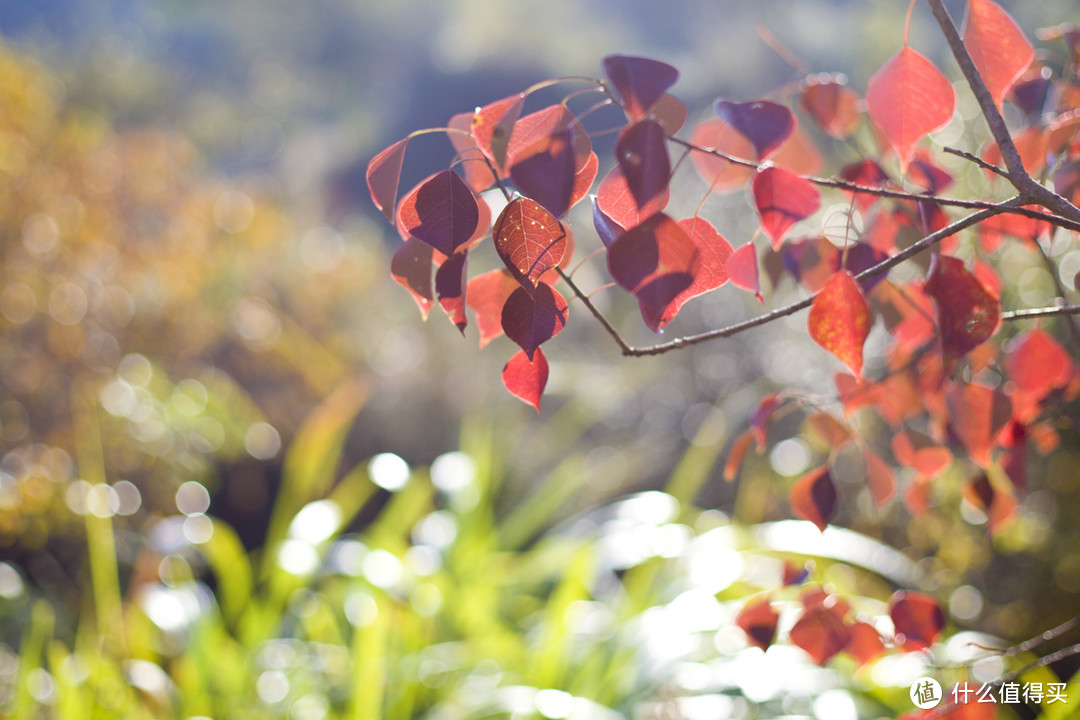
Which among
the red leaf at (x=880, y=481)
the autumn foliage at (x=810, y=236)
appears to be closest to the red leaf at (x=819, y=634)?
the autumn foliage at (x=810, y=236)

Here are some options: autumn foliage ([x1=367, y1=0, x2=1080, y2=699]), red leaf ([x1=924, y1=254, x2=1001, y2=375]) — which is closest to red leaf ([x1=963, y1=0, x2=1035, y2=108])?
autumn foliage ([x1=367, y1=0, x2=1080, y2=699])

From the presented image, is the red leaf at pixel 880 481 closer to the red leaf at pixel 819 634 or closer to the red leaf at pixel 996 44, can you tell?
the red leaf at pixel 819 634

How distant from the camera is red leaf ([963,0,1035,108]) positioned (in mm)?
469

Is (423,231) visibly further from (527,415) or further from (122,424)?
(527,415)

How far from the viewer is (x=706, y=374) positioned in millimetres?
3105

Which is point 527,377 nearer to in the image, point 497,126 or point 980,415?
point 497,126

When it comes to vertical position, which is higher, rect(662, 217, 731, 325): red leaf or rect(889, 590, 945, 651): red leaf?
rect(662, 217, 731, 325): red leaf

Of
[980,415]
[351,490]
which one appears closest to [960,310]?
[980,415]

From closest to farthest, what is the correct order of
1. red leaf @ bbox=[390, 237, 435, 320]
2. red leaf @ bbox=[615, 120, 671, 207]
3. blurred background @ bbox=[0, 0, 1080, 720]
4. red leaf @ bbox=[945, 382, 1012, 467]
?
red leaf @ bbox=[615, 120, 671, 207]
red leaf @ bbox=[390, 237, 435, 320]
red leaf @ bbox=[945, 382, 1012, 467]
blurred background @ bbox=[0, 0, 1080, 720]

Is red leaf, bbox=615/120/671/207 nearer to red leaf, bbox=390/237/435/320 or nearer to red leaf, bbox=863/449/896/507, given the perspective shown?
red leaf, bbox=390/237/435/320

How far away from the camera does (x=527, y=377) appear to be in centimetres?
47

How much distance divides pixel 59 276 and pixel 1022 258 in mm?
2836

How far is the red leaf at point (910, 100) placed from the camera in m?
0.48

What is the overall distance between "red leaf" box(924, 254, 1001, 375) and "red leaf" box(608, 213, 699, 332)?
17cm
